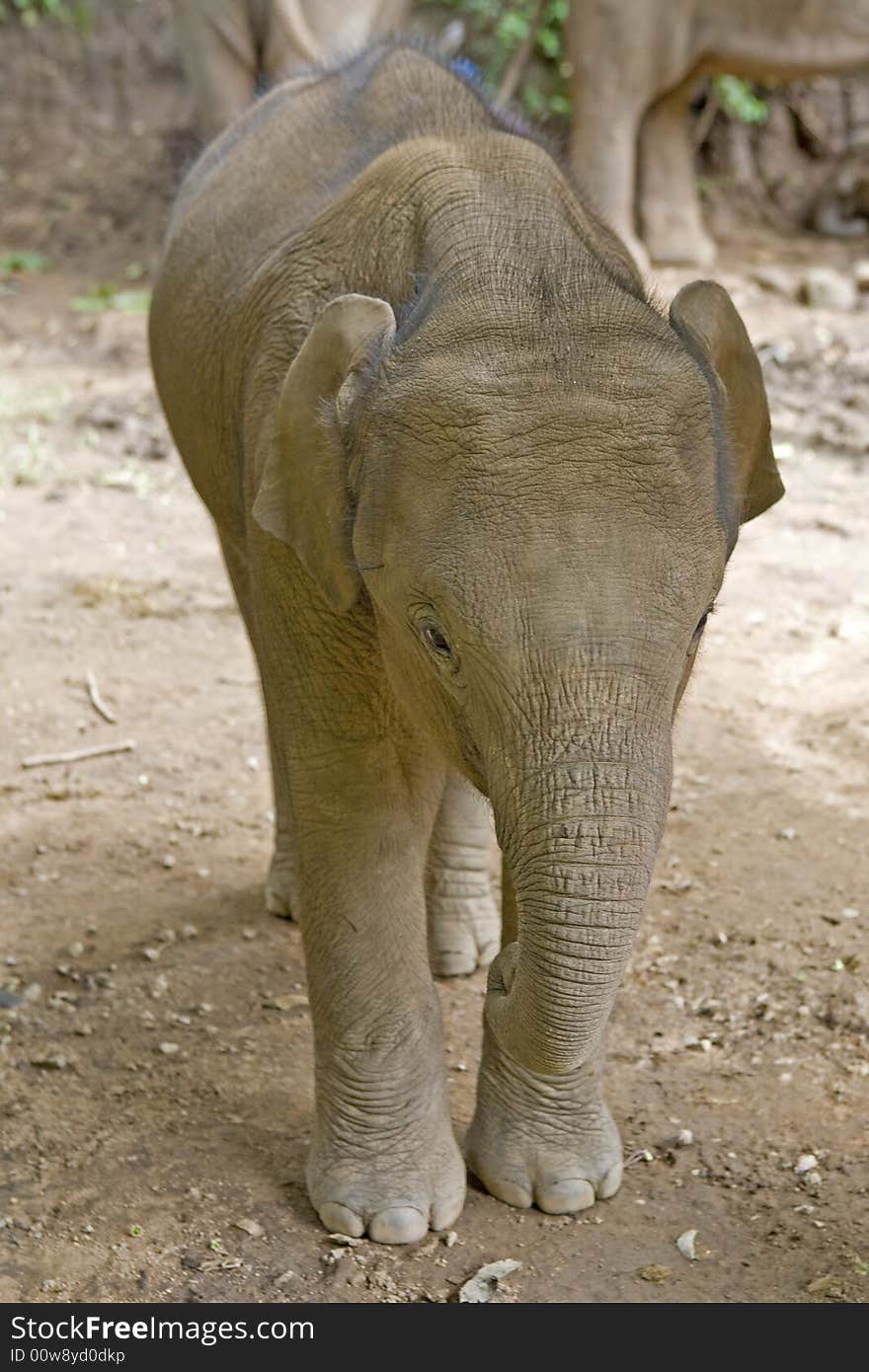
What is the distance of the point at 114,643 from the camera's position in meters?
7.25

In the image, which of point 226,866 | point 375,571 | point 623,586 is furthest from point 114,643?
point 623,586

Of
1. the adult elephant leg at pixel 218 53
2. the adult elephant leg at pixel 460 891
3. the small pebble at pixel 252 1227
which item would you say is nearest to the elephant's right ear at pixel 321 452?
the small pebble at pixel 252 1227

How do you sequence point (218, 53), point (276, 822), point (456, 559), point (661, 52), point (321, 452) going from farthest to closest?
point (661, 52)
point (218, 53)
point (276, 822)
point (321, 452)
point (456, 559)

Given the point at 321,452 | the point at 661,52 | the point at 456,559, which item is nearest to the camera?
the point at 456,559

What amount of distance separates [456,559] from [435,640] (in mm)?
181

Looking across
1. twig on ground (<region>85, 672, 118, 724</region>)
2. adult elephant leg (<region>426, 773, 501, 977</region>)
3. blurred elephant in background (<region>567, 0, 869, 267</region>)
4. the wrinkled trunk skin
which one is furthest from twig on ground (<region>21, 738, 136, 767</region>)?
blurred elephant in background (<region>567, 0, 869, 267</region>)

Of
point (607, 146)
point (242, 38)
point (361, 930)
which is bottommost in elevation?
point (607, 146)

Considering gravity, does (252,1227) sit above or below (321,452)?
below

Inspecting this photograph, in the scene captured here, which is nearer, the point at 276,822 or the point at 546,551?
the point at 546,551

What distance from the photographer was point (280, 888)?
5.26 m

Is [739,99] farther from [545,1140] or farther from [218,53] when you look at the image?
[545,1140]

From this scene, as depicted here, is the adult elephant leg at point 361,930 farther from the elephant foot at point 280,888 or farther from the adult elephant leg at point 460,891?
the elephant foot at point 280,888

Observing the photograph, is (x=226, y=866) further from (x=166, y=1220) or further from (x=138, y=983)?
(x=166, y=1220)

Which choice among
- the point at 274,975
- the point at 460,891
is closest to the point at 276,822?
the point at 274,975
